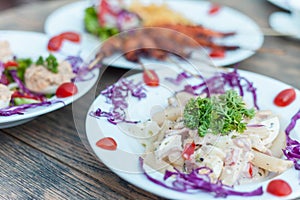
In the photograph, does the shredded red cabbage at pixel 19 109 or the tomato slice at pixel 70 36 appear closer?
the shredded red cabbage at pixel 19 109

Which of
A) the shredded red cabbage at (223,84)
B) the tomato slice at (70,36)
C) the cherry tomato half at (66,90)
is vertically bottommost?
the cherry tomato half at (66,90)

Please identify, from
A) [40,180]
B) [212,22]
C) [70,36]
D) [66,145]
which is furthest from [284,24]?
[40,180]

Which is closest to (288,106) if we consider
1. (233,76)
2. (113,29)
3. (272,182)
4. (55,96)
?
(233,76)

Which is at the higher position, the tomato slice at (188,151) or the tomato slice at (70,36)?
the tomato slice at (70,36)

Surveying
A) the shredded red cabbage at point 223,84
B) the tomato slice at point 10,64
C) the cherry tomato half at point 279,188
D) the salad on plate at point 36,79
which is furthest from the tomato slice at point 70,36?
the cherry tomato half at point 279,188

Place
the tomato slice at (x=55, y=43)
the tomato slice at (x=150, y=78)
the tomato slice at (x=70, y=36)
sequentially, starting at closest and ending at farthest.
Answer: the tomato slice at (x=150, y=78) < the tomato slice at (x=55, y=43) < the tomato slice at (x=70, y=36)

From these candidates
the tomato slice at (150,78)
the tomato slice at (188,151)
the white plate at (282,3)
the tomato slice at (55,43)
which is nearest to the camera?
the tomato slice at (188,151)

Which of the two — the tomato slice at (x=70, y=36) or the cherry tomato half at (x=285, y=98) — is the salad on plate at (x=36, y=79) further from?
the cherry tomato half at (x=285, y=98)
